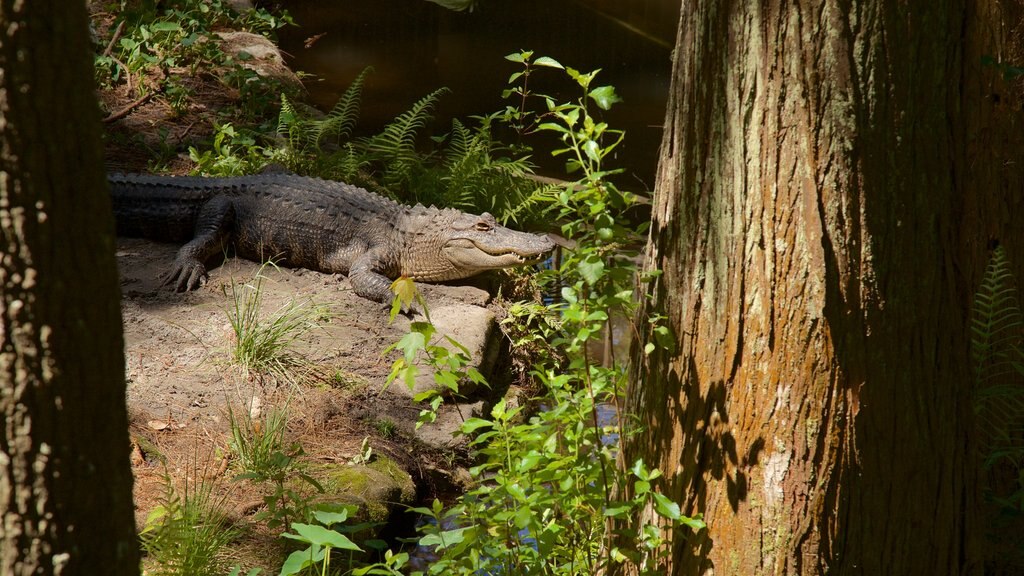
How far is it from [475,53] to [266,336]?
8926 millimetres

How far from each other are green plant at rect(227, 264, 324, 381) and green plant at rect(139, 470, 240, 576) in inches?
55.5

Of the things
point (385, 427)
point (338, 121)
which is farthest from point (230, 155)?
point (385, 427)

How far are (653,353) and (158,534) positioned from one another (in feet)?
6.26

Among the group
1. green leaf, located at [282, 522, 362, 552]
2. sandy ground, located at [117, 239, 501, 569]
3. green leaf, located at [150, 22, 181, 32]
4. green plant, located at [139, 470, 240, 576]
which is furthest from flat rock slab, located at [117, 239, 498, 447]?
green leaf, located at [150, 22, 181, 32]

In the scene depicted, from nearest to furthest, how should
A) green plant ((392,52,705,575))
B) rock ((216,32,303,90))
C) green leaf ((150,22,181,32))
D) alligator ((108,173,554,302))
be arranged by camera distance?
green plant ((392,52,705,575)) → alligator ((108,173,554,302)) → green leaf ((150,22,181,32)) → rock ((216,32,303,90))

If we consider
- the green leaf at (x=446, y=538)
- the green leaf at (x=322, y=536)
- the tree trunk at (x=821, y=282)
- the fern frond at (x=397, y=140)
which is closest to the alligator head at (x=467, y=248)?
the fern frond at (x=397, y=140)

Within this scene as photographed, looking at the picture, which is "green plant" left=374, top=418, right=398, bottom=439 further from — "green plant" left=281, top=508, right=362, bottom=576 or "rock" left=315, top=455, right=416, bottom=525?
"green plant" left=281, top=508, right=362, bottom=576

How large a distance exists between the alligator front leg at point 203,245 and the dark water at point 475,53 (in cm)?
368

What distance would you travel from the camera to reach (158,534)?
3.38 m

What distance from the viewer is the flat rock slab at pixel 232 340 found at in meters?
4.82

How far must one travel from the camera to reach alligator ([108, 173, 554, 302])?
653 centimetres

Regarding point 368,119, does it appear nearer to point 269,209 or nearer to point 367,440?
point 269,209

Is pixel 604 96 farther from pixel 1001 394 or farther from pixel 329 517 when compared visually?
pixel 1001 394

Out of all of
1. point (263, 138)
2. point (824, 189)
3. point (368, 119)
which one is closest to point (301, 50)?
point (368, 119)
